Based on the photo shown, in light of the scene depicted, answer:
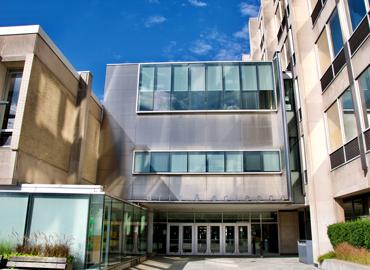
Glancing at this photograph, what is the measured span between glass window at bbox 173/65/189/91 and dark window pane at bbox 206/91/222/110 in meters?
1.71

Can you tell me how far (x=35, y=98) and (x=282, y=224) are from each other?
1918 cm

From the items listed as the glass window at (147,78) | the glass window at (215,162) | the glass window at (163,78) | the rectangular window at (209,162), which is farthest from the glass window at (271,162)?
the glass window at (147,78)

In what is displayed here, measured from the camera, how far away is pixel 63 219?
13297 millimetres

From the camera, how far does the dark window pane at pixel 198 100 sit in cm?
2336

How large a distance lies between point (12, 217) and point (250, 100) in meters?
15.9

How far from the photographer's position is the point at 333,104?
16922mm

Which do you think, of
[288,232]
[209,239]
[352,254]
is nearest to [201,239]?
[209,239]

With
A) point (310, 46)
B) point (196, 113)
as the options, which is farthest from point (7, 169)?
point (310, 46)

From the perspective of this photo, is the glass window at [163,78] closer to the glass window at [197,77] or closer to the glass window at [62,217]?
the glass window at [197,77]

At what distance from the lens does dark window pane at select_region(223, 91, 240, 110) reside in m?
23.2

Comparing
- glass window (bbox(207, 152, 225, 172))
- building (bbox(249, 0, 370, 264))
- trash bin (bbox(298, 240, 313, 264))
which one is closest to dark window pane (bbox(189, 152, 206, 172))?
glass window (bbox(207, 152, 225, 172))

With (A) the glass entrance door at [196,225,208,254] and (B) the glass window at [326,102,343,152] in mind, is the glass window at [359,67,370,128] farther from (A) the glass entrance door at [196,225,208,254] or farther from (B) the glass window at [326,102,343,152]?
(A) the glass entrance door at [196,225,208,254]

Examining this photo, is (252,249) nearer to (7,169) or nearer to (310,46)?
(310,46)

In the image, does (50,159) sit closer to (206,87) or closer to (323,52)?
(206,87)
